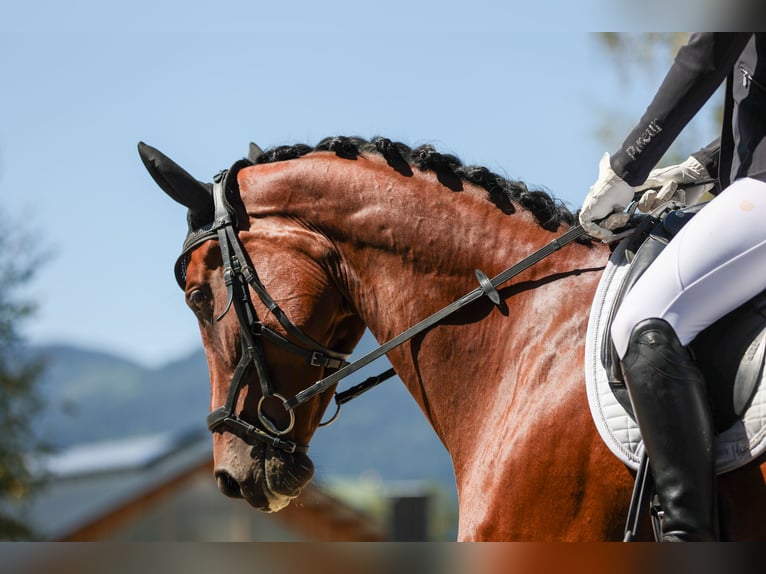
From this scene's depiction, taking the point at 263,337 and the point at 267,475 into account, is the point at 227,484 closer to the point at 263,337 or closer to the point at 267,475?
the point at 267,475

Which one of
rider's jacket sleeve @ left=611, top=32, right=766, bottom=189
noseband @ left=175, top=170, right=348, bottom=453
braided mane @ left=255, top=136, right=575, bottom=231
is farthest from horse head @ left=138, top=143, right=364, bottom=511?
rider's jacket sleeve @ left=611, top=32, right=766, bottom=189

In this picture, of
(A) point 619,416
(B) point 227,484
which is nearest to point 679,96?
(A) point 619,416

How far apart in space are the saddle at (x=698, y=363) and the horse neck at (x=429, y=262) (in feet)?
0.84

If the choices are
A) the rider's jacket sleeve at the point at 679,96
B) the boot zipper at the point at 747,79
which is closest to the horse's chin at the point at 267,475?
the rider's jacket sleeve at the point at 679,96

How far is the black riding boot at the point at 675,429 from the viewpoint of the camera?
323cm

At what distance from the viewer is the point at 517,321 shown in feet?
13.2

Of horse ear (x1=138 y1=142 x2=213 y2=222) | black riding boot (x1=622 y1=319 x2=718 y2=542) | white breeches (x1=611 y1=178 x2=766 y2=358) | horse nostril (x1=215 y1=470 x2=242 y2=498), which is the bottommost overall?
black riding boot (x1=622 y1=319 x2=718 y2=542)

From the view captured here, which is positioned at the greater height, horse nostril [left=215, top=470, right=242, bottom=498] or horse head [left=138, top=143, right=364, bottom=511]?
horse head [left=138, top=143, right=364, bottom=511]

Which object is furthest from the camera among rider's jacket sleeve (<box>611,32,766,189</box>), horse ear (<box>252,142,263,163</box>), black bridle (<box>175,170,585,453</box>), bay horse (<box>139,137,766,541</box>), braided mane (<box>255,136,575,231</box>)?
horse ear (<box>252,142,263,163</box>)

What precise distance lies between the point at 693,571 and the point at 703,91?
78.0 inches

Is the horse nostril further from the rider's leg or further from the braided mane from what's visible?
the rider's leg

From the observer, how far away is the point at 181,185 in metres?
4.63

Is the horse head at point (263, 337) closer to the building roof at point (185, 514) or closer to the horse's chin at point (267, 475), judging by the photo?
the horse's chin at point (267, 475)

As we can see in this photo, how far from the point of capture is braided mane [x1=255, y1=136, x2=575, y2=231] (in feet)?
13.9
